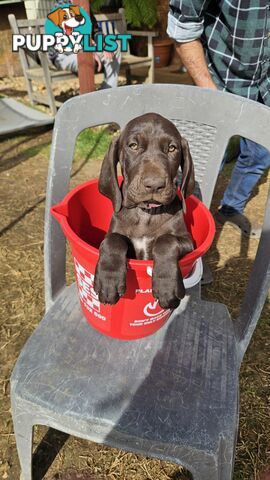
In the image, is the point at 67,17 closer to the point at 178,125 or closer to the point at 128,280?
the point at 178,125

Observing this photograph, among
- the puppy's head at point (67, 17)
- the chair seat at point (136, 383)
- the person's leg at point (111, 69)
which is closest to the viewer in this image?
the chair seat at point (136, 383)

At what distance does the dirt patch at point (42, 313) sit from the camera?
2037 mm

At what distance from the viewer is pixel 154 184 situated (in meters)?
1.72

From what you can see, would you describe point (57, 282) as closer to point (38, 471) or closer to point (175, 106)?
point (38, 471)

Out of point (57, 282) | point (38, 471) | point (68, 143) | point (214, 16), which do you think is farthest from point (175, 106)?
point (38, 471)

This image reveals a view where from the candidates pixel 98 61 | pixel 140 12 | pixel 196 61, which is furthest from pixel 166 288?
pixel 140 12

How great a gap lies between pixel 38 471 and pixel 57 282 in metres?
0.95

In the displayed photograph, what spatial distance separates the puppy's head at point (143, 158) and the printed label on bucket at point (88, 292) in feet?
1.18

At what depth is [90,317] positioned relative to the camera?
190 cm

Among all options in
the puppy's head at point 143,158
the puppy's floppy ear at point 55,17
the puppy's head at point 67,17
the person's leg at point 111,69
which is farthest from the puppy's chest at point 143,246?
the person's leg at point 111,69

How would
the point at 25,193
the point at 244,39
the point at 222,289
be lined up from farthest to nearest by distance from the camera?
the point at 25,193
the point at 222,289
the point at 244,39

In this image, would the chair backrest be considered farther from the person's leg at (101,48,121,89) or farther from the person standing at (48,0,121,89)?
the person's leg at (101,48,121,89)

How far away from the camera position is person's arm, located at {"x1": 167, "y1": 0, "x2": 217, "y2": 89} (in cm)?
241

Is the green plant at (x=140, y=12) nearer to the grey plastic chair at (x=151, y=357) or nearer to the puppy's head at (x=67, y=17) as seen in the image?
the puppy's head at (x=67, y=17)
